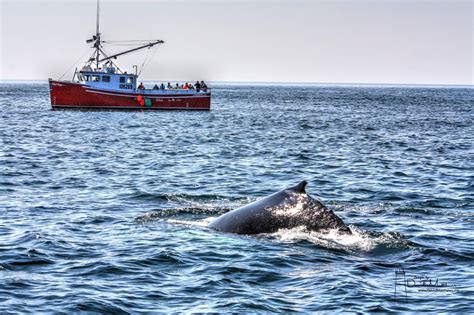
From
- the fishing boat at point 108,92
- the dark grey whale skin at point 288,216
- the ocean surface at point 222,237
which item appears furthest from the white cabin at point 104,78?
the dark grey whale skin at point 288,216

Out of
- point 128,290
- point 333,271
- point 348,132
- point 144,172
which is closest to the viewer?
point 128,290

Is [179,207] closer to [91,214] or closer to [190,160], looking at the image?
[91,214]

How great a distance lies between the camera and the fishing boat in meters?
74.9

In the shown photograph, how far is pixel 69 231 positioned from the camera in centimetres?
1628

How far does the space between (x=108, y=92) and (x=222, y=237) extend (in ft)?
204

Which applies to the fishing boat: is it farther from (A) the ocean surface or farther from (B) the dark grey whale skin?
(B) the dark grey whale skin

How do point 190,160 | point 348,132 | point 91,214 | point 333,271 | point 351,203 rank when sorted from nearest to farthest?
1. point 333,271
2. point 91,214
3. point 351,203
4. point 190,160
5. point 348,132

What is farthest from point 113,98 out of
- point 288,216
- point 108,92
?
point 288,216

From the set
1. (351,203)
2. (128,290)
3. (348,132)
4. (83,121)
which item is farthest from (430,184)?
(83,121)

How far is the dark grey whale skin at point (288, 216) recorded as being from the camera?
1520 cm

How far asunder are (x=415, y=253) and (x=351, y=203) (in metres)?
6.44

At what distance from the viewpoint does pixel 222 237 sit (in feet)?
50.1

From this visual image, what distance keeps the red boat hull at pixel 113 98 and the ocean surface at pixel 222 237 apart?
39634 millimetres

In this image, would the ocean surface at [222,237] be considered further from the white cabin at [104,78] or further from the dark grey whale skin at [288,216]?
the white cabin at [104,78]
